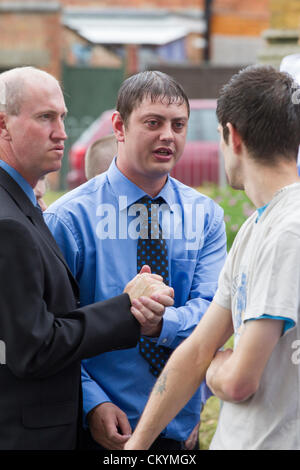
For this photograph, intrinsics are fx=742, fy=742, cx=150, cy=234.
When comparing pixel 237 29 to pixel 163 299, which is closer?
pixel 163 299

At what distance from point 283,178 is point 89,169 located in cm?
164

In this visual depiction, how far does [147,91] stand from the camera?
264 centimetres

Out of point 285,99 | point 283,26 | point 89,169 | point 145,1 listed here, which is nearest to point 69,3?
point 145,1

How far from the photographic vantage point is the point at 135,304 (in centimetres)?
237

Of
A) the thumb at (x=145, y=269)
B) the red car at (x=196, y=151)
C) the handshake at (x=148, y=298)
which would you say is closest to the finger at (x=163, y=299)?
the handshake at (x=148, y=298)

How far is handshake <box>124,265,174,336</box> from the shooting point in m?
2.36

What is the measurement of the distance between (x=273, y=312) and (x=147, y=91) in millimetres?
1192

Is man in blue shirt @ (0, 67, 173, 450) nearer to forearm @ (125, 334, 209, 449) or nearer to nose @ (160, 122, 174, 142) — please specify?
forearm @ (125, 334, 209, 449)

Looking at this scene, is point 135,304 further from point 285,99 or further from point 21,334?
point 285,99

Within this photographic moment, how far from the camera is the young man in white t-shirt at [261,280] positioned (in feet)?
5.68

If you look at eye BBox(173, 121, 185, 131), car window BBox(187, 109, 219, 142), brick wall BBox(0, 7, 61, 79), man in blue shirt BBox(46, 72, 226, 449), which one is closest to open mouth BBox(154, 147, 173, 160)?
man in blue shirt BBox(46, 72, 226, 449)

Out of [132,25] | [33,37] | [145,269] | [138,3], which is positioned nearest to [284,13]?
[145,269]

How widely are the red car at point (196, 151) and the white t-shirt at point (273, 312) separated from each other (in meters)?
9.28

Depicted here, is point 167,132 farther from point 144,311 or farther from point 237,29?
point 237,29
